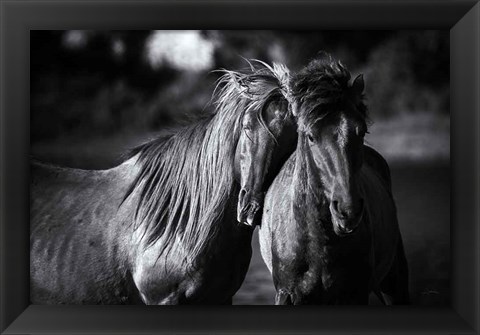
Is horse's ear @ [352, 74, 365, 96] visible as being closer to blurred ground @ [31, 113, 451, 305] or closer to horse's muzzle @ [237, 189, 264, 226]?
blurred ground @ [31, 113, 451, 305]

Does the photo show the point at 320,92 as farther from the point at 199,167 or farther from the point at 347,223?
the point at 199,167

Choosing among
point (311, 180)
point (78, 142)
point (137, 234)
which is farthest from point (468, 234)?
point (78, 142)

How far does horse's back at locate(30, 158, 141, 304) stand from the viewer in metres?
2.92

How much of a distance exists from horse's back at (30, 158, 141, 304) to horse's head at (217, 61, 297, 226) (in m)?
0.59

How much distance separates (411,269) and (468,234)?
0.30 m

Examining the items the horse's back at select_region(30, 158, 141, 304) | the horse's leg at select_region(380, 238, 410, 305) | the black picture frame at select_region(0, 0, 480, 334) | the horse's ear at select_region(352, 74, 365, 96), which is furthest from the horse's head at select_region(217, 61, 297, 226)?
the horse's leg at select_region(380, 238, 410, 305)

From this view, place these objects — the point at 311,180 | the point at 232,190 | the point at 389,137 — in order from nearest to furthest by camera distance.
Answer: the point at 311,180
the point at 232,190
the point at 389,137

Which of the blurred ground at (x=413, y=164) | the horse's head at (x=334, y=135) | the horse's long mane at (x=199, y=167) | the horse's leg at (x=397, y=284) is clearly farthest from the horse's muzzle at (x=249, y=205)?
the horse's leg at (x=397, y=284)

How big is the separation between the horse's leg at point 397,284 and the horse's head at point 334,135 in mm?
552

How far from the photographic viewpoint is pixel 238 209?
265 centimetres

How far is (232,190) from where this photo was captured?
2.74 meters
